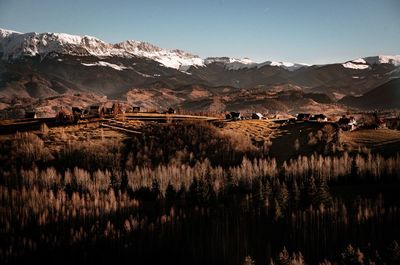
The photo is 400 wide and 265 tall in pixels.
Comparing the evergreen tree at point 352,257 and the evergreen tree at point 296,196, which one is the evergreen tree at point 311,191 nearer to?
the evergreen tree at point 296,196

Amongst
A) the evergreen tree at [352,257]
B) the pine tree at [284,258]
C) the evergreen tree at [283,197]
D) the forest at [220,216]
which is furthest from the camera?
the evergreen tree at [283,197]

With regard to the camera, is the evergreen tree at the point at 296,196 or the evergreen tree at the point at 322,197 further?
the evergreen tree at the point at 296,196

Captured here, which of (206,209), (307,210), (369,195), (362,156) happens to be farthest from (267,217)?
(362,156)

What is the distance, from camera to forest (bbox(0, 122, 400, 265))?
143125 millimetres

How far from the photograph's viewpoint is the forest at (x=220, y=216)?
470 ft

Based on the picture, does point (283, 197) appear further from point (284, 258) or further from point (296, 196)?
point (284, 258)

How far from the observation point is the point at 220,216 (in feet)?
548

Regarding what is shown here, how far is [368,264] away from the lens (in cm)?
12369

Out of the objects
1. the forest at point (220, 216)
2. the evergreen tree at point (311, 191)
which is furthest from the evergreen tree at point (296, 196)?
the evergreen tree at point (311, 191)

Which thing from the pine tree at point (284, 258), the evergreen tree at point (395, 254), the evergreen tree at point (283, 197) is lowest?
the pine tree at point (284, 258)

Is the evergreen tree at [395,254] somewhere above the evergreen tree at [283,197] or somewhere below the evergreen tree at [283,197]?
below

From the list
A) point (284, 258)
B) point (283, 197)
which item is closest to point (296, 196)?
point (283, 197)

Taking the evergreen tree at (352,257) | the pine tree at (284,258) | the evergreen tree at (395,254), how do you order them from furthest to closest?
the pine tree at (284,258) → the evergreen tree at (352,257) → the evergreen tree at (395,254)

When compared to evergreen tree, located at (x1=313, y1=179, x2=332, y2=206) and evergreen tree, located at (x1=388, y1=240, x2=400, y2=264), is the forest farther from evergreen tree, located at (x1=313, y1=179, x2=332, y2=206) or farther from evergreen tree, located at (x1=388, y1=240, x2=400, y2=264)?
evergreen tree, located at (x1=313, y1=179, x2=332, y2=206)
